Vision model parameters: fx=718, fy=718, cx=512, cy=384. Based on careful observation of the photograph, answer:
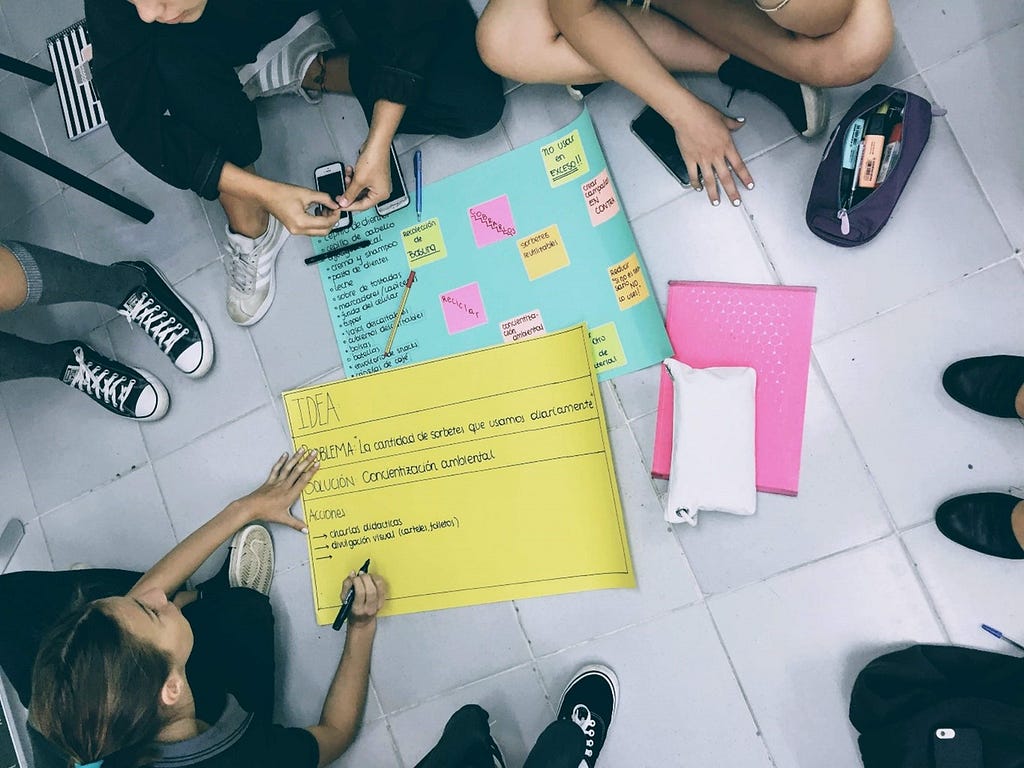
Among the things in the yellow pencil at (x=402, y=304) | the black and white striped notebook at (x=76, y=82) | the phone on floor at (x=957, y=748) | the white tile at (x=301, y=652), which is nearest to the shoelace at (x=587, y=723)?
the white tile at (x=301, y=652)

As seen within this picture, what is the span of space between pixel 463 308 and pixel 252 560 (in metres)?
0.62

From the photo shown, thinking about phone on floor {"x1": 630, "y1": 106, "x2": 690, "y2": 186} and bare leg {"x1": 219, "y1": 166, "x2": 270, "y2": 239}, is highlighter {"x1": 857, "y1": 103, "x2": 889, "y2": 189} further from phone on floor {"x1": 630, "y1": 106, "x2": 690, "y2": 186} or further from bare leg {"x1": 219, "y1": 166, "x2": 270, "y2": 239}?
bare leg {"x1": 219, "y1": 166, "x2": 270, "y2": 239}

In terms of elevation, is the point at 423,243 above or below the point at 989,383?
above

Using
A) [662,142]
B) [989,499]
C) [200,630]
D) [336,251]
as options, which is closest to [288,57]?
[336,251]

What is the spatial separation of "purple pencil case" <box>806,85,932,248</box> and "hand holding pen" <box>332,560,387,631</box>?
0.98 meters

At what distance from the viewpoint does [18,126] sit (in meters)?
1.67

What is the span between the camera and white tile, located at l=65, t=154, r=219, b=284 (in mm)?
1504

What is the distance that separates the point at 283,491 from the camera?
1363 millimetres

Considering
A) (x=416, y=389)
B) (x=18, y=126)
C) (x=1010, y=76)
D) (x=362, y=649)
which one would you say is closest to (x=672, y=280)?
(x=416, y=389)

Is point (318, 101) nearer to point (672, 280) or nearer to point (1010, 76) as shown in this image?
point (672, 280)

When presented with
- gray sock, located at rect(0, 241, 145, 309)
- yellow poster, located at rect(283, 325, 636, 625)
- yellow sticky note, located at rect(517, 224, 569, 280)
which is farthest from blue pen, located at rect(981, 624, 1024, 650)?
gray sock, located at rect(0, 241, 145, 309)

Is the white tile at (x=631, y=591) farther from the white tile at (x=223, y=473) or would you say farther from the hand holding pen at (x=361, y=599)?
the white tile at (x=223, y=473)

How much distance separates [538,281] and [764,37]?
1.68 feet

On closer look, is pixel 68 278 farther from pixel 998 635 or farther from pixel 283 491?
pixel 998 635
